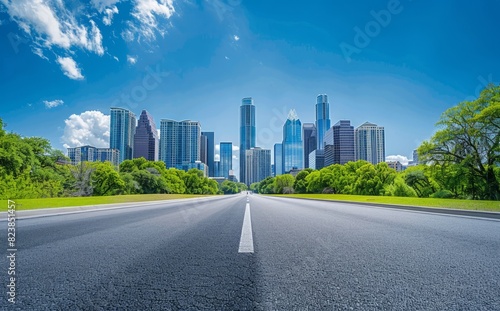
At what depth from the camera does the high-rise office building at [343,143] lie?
572 feet

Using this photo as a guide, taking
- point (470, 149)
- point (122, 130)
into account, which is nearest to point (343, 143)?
point (122, 130)

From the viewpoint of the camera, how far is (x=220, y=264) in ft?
10.2

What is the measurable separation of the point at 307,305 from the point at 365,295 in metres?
0.57

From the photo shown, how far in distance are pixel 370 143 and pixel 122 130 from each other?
161 metres

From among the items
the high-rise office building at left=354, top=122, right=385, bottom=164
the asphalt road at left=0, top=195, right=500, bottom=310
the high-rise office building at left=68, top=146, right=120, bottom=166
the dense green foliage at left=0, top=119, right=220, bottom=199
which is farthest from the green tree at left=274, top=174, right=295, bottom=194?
the asphalt road at left=0, top=195, right=500, bottom=310

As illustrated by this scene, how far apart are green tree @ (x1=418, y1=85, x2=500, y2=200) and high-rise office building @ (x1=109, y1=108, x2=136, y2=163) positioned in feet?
418

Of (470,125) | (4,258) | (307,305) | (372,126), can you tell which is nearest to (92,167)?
(4,258)

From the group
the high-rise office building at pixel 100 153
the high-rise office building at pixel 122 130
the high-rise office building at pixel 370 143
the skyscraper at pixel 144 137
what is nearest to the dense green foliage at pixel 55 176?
the high-rise office building at pixel 122 130

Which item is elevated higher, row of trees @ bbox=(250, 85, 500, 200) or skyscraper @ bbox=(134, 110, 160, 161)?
skyscraper @ bbox=(134, 110, 160, 161)

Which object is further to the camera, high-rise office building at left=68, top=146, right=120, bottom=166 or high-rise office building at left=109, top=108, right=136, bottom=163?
high-rise office building at left=68, top=146, right=120, bottom=166

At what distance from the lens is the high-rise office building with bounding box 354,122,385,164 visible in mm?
179125

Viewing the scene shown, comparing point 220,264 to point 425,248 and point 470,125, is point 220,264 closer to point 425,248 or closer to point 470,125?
point 425,248

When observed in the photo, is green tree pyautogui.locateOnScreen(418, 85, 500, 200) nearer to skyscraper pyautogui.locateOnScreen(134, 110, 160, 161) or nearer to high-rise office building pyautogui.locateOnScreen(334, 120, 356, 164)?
skyscraper pyautogui.locateOnScreen(134, 110, 160, 161)

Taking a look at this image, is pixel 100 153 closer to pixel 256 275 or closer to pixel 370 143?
pixel 370 143
